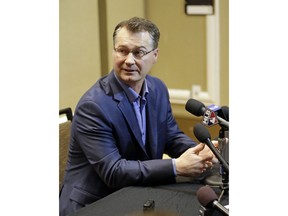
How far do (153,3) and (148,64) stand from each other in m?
1.88

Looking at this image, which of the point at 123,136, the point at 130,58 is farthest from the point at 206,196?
the point at 130,58

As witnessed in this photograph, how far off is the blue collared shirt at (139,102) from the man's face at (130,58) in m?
0.03

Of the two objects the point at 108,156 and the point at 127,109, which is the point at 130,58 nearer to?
the point at 127,109

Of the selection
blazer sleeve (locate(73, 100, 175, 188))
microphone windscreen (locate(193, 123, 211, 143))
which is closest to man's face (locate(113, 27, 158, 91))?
blazer sleeve (locate(73, 100, 175, 188))

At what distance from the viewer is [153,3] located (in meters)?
3.88

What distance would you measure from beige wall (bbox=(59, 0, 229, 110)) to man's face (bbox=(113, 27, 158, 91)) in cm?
143

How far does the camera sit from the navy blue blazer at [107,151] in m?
1.85

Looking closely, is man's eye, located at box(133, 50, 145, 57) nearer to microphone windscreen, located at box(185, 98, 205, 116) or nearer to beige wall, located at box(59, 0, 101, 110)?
microphone windscreen, located at box(185, 98, 205, 116)

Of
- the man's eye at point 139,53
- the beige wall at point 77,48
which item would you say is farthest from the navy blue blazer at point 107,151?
the beige wall at point 77,48

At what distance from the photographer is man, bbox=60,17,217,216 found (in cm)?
186

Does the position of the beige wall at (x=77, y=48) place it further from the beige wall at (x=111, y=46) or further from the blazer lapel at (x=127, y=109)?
the blazer lapel at (x=127, y=109)

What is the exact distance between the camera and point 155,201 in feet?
5.31

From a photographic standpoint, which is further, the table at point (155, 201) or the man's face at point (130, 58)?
the man's face at point (130, 58)
